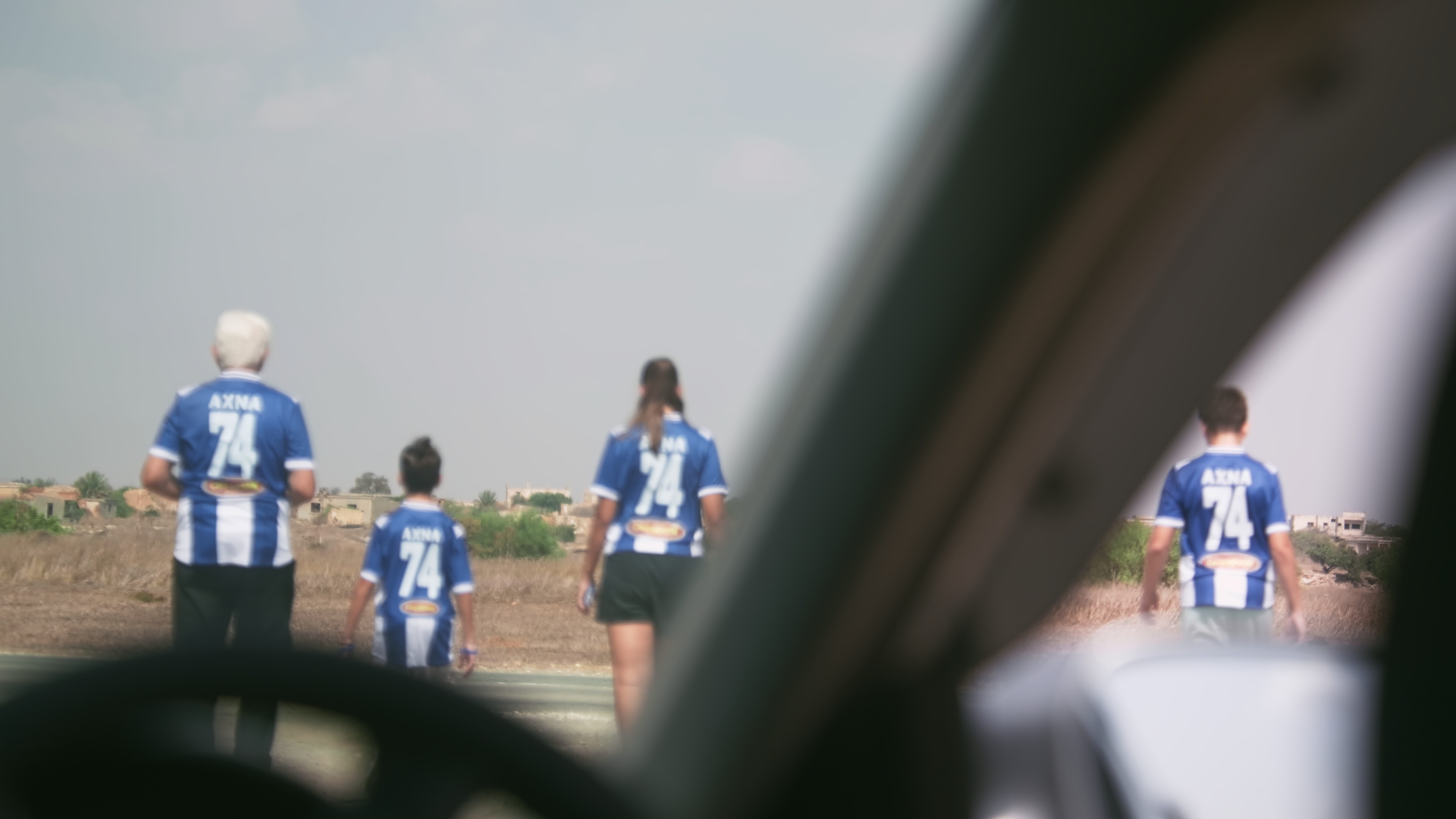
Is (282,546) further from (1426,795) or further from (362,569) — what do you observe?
(1426,795)

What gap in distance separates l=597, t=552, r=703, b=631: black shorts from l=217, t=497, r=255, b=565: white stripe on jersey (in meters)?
Answer: 1.29

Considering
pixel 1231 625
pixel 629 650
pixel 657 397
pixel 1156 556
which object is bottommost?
pixel 629 650

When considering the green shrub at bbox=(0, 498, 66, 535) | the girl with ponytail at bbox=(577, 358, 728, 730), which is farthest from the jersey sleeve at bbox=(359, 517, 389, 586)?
the green shrub at bbox=(0, 498, 66, 535)

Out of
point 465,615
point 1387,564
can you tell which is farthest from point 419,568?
point 1387,564

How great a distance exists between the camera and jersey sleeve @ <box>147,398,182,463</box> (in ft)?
15.3

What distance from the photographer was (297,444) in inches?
189

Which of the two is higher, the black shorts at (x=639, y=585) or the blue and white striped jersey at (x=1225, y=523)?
the blue and white striped jersey at (x=1225, y=523)

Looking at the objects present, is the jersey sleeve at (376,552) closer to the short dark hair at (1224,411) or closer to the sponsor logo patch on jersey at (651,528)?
the sponsor logo patch on jersey at (651,528)

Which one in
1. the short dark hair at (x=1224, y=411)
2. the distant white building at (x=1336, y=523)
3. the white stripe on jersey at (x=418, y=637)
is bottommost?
the white stripe on jersey at (x=418, y=637)

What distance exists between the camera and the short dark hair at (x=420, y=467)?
5.35m

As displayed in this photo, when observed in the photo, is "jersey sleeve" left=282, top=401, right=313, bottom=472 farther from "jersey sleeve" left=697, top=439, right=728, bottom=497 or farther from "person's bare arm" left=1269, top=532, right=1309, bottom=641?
"person's bare arm" left=1269, top=532, right=1309, bottom=641

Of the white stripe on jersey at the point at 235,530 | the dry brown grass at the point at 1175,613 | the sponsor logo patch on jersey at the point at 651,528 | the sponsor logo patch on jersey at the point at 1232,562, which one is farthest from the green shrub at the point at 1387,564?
the white stripe on jersey at the point at 235,530

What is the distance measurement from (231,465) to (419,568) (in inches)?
32.8

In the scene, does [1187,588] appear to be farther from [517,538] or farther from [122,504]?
[517,538]
